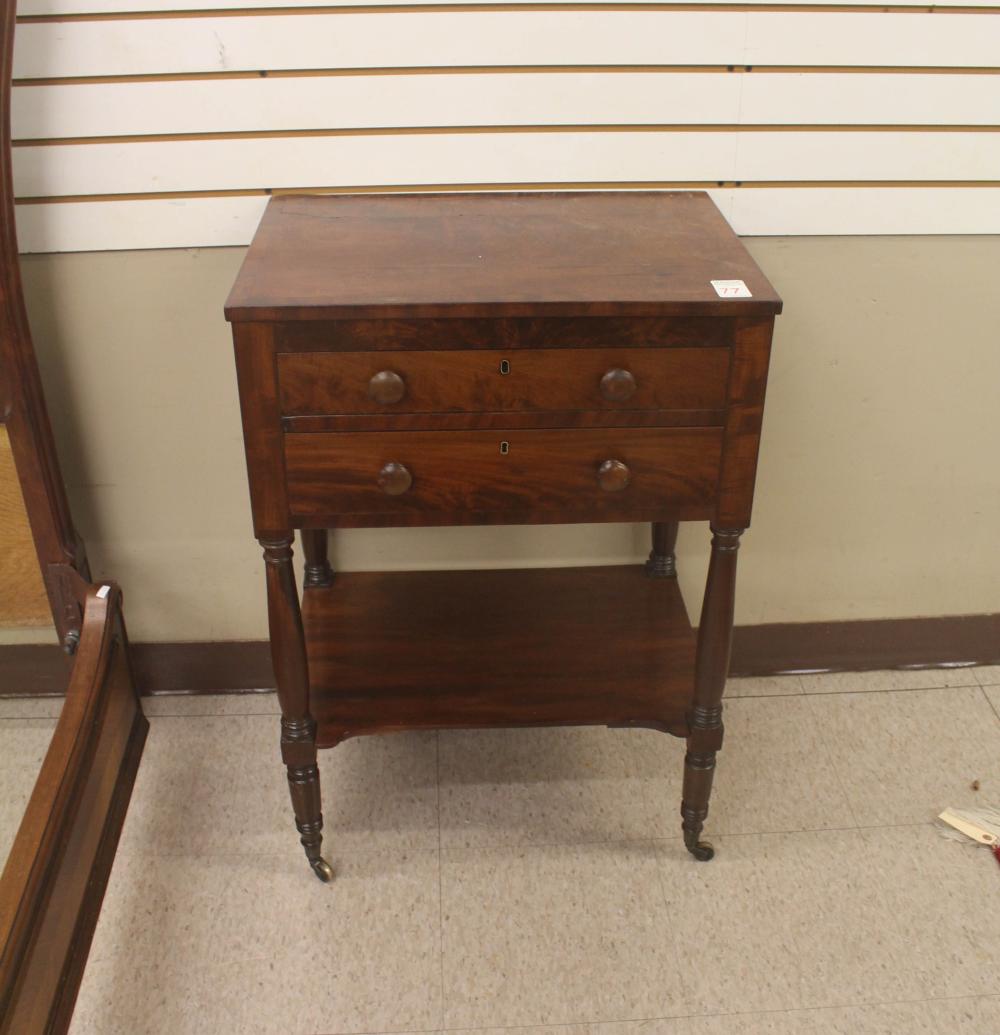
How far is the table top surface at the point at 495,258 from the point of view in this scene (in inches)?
56.3

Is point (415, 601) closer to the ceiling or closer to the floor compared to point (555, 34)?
closer to the floor

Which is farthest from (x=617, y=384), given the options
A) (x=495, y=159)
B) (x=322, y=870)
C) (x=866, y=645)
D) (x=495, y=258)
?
(x=866, y=645)

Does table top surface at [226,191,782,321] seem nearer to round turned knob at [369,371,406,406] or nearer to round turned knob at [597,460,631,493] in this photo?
round turned knob at [369,371,406,406]

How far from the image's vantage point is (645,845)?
1993 mm

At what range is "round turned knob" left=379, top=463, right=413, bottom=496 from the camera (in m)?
1.53

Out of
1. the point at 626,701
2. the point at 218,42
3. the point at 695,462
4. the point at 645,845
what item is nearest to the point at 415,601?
the point at 626,701

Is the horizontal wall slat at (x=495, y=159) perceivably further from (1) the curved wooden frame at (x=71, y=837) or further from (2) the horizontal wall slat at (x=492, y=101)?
(1) the curved wooden frame at (x=71, y=837)

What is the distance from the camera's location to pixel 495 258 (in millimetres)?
1561

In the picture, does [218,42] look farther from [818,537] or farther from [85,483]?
[818,537]

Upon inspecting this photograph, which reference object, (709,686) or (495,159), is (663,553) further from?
(495,159)

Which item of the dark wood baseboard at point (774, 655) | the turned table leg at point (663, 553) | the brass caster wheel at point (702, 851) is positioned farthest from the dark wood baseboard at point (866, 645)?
the brass caster wheel at point (702, 851)

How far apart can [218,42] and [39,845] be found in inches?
46.6

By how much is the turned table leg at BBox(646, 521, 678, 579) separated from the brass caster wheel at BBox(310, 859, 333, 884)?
780 millimetres

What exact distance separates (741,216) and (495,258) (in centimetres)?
54
